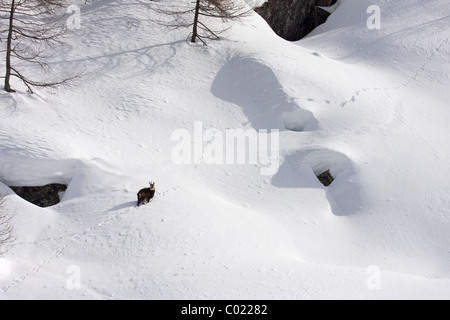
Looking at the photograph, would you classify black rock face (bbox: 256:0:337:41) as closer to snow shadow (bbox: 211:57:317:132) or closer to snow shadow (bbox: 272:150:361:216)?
snow shadow (bbox: 211:57:317:132)

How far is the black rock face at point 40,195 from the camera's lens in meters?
14.1

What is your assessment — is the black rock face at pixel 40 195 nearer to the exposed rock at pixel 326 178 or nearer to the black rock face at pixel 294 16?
the exposed rock at pixel 326 178

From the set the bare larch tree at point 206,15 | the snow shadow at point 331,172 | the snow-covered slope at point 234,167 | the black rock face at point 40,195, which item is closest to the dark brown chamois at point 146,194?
the snow-covered slope at point 234,167

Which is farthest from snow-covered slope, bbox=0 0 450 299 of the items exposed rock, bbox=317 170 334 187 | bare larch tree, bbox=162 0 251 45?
bare larch tree, bbox=162 0 251 45

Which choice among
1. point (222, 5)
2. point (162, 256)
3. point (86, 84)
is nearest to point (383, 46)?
point (222, 5)

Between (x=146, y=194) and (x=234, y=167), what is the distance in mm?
3451

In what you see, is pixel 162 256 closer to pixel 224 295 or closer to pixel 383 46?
pixel 224 295

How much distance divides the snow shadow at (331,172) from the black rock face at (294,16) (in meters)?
9.97

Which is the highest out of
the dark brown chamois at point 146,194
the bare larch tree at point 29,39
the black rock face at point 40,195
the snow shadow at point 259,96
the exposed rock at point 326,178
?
the bare larch tree at point 29,39

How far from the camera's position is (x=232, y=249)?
12.3 m

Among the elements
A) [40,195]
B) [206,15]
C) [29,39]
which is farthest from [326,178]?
[29,39]

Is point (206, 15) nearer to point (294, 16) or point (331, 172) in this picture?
point (294, 16)

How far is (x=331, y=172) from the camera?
16.0m

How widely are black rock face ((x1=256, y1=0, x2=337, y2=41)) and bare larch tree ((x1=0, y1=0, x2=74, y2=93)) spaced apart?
929cm
